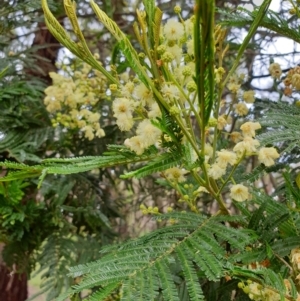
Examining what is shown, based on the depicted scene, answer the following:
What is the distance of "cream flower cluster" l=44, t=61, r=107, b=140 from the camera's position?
1.23m

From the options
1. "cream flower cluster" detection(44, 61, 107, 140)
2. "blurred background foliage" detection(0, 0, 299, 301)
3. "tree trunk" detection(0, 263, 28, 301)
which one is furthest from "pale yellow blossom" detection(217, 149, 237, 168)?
"tree trunk" detection(0, 263, 28, 301)

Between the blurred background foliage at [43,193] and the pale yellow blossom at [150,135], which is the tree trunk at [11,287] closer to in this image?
the blurred background foliage at [43,193]

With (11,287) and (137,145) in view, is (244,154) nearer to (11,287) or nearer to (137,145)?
(137,145)

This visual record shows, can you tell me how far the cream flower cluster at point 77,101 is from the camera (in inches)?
48.3

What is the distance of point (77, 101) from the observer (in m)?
1.25

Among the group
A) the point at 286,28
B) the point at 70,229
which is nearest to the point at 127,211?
the point at 70,229

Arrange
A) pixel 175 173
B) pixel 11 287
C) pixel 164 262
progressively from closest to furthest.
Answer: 1. pixel 164 262
2. pixel 175 173
3. pixel 11 287

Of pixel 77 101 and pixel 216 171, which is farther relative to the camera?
pixel 77 101

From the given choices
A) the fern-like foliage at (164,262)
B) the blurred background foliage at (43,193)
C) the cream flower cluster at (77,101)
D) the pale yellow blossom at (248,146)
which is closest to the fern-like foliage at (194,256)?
the fern-like foliage at (164,262)

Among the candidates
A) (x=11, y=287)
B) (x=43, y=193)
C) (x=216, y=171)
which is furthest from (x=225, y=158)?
(x=11, y=287)

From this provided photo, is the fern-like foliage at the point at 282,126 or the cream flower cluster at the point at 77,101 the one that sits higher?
the cream flower cluster at the point at 77,101

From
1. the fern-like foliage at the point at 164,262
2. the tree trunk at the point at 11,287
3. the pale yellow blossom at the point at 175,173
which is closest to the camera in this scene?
the fern-like foliage at the point at 164,262

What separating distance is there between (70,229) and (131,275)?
0.80m

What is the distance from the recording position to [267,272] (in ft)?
1.65
